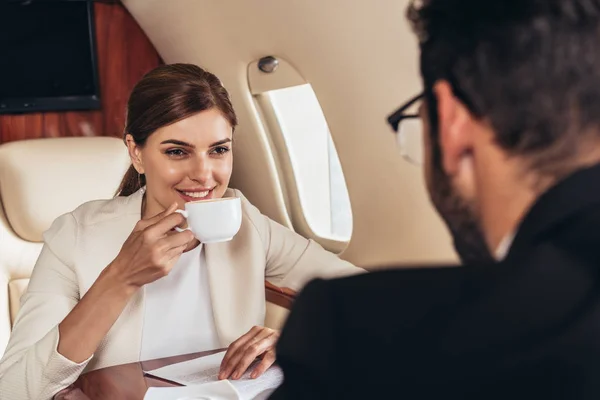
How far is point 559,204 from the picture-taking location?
56cm

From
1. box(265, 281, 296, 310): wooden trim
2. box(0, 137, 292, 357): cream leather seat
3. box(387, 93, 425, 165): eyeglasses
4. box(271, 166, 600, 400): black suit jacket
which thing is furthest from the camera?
box(0, 137, 292, 357): cream leather seat

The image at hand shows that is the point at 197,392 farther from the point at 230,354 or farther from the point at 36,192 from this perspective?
the point at 36,192

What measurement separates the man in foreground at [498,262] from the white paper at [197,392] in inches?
27.0

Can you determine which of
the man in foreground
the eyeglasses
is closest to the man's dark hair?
the man in foreground

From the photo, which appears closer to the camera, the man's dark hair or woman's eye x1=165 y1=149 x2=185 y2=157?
the man's dark hair

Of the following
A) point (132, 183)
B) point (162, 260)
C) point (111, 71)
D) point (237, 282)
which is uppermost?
point (111, 71)

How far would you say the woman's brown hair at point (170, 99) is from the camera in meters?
1.76

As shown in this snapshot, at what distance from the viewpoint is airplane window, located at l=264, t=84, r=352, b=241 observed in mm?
2904

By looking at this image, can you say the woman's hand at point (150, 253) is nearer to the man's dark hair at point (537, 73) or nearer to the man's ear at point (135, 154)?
the man's ear at point (135, 154)

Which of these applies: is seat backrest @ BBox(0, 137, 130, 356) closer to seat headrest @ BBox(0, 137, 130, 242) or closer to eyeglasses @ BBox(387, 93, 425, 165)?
seat headrest @ BBox(0, 137, 130, 242)

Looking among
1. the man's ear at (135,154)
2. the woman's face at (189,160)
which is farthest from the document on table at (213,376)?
the man's ear at (135,154)

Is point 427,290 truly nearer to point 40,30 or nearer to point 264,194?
point 264,194

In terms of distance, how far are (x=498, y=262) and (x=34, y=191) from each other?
2.05 metres

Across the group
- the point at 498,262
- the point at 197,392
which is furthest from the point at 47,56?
the point at 498,262
